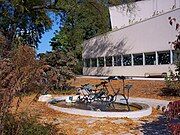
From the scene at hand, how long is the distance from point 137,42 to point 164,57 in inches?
147

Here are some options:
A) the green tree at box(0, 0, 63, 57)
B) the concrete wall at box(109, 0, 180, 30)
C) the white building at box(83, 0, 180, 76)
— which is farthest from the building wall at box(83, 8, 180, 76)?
the green tree at box(0, 0, 63, 57)

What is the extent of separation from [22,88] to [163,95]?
44.6ft

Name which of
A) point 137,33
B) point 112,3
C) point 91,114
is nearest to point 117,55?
point 137,33

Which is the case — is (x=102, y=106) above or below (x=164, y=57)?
below

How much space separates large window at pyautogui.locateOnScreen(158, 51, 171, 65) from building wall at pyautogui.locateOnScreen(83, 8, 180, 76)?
313 millimetres

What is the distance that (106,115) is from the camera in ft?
39.2

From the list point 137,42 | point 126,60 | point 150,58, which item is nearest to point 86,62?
point 126,60

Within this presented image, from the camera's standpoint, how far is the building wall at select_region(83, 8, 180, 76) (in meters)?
32.9

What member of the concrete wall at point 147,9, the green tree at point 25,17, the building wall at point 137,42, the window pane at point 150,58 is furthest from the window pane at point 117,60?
the green tree at point 25,17

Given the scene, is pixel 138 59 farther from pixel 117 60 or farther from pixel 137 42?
pixel 117 60

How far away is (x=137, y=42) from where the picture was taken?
3588cm

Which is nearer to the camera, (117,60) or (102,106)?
(102,106)

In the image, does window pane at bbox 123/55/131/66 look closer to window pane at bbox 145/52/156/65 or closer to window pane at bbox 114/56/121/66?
window pane at bbox 114/56/121/66

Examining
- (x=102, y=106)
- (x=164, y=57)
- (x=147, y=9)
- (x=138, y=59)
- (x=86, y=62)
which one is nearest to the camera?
(x=102, y=106)
